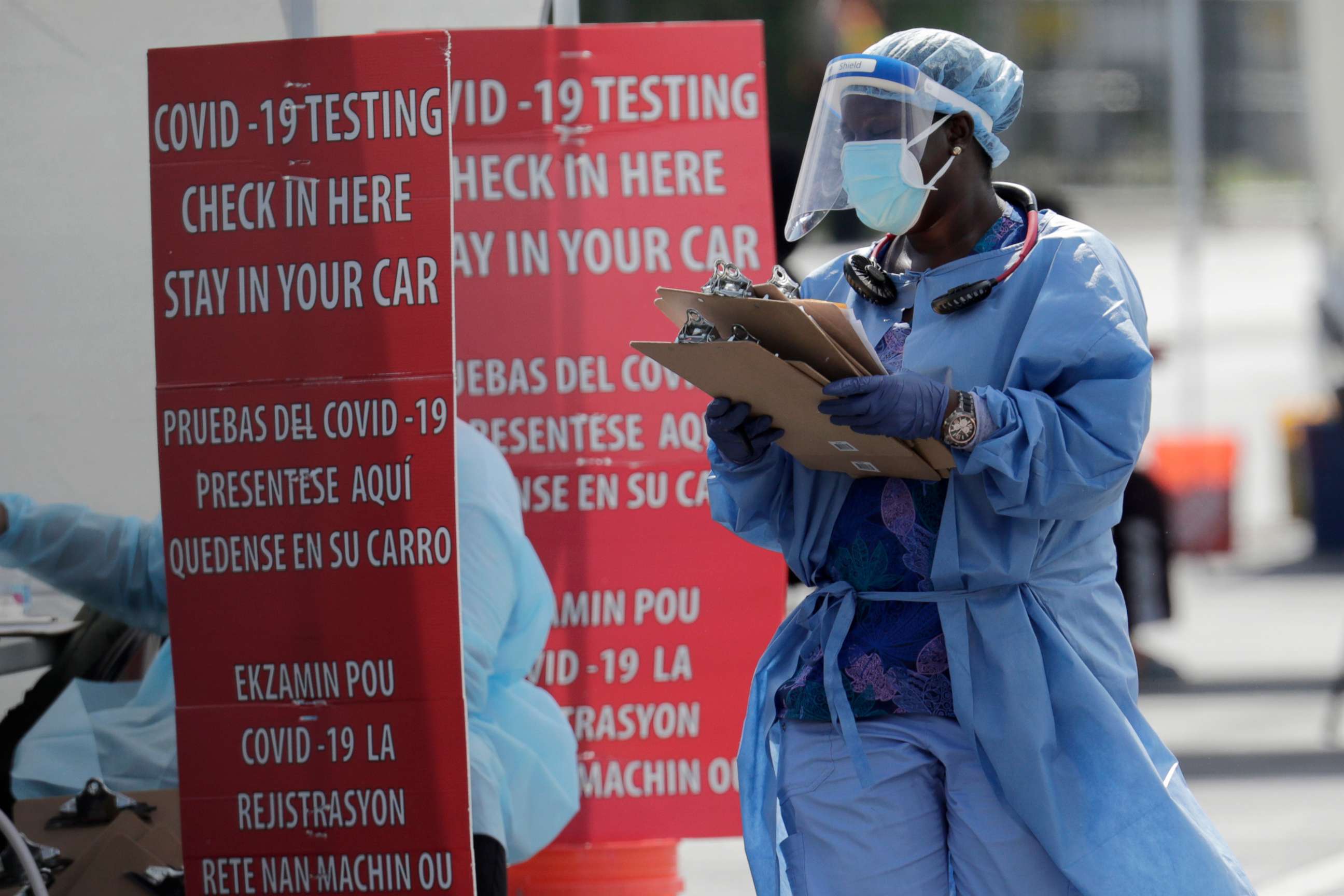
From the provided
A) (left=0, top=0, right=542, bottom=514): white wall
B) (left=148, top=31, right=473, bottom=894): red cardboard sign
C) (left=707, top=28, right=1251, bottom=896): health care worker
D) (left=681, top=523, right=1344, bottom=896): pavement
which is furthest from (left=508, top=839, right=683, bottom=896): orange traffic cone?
(left=707, top=28, right=1251, bottom=896): health care worker

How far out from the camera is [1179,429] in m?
13.6

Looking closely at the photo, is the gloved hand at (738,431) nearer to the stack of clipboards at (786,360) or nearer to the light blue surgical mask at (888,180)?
the stack of clipboards at (786,360)

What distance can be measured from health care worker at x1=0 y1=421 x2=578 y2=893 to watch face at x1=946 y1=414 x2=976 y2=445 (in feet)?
4.79

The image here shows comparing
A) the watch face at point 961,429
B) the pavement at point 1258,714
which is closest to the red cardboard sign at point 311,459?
the watch face at point 961,429

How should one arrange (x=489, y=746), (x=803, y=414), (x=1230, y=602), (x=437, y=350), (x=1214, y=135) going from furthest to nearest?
1. (x=1214, y=135)
2. (x=1230, y=602)
3. (x=489, y=746)
4. (x=437, y=350)
5. (x=803, y=414)

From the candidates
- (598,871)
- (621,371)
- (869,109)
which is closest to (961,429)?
(869,109)

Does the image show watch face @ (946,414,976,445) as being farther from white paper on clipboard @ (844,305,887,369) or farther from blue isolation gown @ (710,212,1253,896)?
white paper on clipboard @ (844,305,887,369)

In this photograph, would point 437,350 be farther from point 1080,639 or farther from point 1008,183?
point 1080,639

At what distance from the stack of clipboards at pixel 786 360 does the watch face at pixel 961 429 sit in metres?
0.03

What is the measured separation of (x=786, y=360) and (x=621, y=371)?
166 centimetres

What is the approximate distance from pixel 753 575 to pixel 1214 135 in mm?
23432

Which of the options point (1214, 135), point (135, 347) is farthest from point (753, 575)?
point (1214, 135)

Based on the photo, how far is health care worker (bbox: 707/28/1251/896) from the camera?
2324mm

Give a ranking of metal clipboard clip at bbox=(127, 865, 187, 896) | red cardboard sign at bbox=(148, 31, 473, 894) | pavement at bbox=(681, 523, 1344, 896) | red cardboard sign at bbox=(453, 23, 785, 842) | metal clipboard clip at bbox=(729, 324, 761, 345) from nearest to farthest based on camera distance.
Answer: metal clipboard clip at bbox=(729, 324, 761, 345) < red cardboard sign at bbox=(148, 31, 473, 894) < metal clipboard clip at bbox=(127, 865, 187, 896) < red cardboard sign at bbox=(453, 23, 785, 842) < pavement at bbox=(681, 523, 1344, 896)
